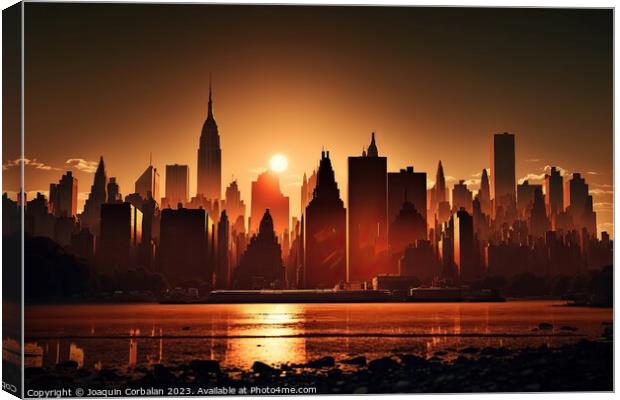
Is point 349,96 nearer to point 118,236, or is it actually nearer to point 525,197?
point 525,197

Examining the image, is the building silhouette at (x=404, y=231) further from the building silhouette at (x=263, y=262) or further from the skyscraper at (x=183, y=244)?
the skyscraper at (x=183, y=244)

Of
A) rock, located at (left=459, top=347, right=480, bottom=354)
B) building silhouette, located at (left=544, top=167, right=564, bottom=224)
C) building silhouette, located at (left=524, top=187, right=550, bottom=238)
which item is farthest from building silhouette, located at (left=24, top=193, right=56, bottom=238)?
building silhouette, located at (left=544, top=167, right=564, bottom=224)

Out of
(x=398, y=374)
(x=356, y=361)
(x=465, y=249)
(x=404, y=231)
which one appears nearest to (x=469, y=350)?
(x=398, y=374)

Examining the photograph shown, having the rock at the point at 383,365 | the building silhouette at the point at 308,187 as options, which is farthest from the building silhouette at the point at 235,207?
the rock at the point at 383,365

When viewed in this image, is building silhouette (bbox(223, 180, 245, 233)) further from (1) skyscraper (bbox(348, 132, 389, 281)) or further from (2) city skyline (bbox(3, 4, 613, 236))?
(1) skyscraper (bbox(348, 132, 389, 281))

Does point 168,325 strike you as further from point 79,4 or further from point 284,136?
point 79,4
